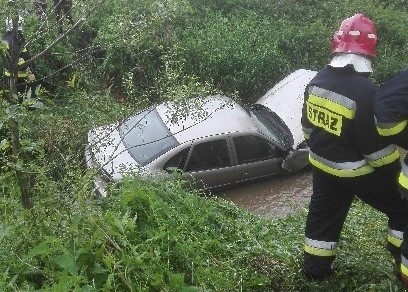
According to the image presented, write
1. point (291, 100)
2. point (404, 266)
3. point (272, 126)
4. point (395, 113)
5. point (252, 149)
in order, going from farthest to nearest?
point (291, 100)
point (272, 126)
point (252, 149)
point (404, 266)
point (395, 113)

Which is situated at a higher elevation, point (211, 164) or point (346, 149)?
point (346, 149)

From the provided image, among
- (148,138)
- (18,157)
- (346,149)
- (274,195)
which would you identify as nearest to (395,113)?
(346,149)

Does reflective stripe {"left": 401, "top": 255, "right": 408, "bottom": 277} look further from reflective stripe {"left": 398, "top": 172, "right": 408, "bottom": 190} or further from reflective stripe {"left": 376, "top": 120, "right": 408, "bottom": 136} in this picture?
reflective stripe {"left": 376, "top": 120, "right": 408, "bottom": 136}

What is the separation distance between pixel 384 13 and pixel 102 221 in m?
8.94

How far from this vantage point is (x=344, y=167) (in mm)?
3668

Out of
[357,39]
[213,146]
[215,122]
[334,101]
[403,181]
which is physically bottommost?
[213,146]

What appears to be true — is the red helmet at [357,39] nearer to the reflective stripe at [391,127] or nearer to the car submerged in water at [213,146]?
the reflective stripe at [391,127]

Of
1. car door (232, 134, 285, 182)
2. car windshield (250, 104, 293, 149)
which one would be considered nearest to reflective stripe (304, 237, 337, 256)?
car door (232, 134, 285, 182)

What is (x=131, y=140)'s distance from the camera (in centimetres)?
670

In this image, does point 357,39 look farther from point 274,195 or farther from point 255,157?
point 274,195

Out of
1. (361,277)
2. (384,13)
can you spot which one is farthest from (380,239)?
(384,13)

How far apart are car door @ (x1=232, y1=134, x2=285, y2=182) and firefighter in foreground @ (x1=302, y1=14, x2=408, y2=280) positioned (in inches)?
117

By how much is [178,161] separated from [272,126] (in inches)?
68.5

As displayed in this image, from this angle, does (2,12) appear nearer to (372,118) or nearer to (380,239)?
(372,118)
